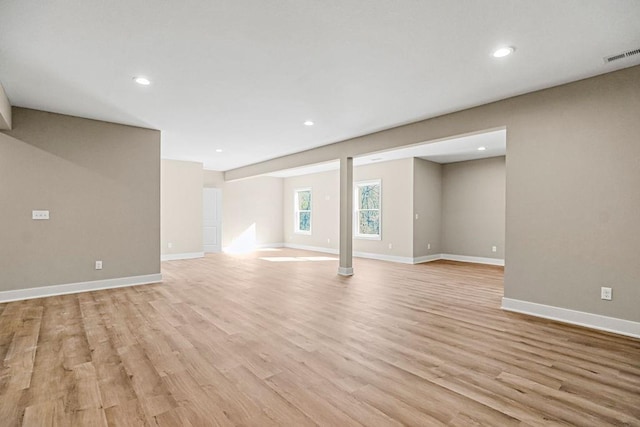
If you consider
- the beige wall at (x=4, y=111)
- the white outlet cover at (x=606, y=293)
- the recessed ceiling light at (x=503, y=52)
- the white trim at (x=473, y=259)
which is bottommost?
the white trim at (x=473, y=259)

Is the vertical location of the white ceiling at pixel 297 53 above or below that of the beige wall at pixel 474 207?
above

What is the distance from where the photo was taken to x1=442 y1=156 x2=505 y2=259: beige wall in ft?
25.2

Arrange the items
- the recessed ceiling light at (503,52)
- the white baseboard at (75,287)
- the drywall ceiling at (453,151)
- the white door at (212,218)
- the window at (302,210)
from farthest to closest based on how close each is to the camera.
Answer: the window at (302,210)
the white door at (212,218)
the drywall ceiling at (453,151)
the white baseboard at (75,287)
the recessed ceiling light at (503,52)

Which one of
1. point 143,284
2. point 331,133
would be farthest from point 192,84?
point 143,284

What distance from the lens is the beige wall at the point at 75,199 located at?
4.27 meters

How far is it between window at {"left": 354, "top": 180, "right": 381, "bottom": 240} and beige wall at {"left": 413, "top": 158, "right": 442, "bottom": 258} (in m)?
1.06

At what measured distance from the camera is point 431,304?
4137 millimetres

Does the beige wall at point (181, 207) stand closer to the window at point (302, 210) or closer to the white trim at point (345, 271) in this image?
the window at point (302, 210)

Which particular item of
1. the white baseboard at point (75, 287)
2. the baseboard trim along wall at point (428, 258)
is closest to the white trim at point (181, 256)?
the white baseboard at point (75, 287)

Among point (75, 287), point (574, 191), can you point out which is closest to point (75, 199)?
point (75, 287)

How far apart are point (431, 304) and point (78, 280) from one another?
16.7ft

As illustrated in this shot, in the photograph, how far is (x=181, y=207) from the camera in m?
8.38

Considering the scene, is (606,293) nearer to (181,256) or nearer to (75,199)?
(75,199)

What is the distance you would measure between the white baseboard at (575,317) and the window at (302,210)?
24.4 feet
